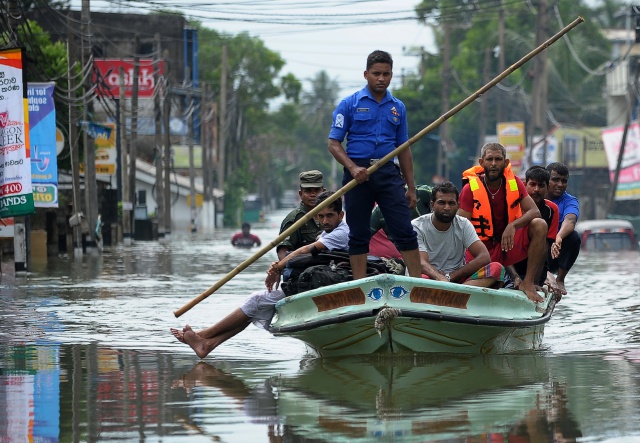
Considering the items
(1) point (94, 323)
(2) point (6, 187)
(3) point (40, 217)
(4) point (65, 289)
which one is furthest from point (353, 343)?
(3) point (40, 217)

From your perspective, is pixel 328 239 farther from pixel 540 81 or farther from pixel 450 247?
pixel 540 81

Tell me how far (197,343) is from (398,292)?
1.98 meters

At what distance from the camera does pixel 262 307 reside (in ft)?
37.0

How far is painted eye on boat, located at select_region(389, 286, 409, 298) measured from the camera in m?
10.1

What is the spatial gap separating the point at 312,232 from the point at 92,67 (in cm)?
2213

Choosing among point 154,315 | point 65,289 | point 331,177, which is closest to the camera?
point 154,315

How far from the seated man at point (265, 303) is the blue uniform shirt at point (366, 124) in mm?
741

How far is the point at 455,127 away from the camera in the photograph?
82.4 m

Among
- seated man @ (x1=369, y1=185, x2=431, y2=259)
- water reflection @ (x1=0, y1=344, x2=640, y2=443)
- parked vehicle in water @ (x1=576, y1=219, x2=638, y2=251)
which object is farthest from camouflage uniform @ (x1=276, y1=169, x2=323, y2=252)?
parked vehicle in water @ (x1=576, y1=219, x2=638, y2=251)

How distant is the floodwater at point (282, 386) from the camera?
7.42 metres

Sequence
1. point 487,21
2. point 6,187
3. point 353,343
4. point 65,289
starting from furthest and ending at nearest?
1. point 487,21
2. point 6,187
3. point 65,289
4. point 353,343

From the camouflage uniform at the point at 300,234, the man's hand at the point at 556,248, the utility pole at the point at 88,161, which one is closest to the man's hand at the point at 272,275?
the camouflage uniform at the point at 300,234

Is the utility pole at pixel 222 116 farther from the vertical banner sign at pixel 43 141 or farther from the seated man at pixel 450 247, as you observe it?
the seated man at pixel 450 247

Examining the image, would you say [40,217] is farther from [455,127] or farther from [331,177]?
[331,177]
